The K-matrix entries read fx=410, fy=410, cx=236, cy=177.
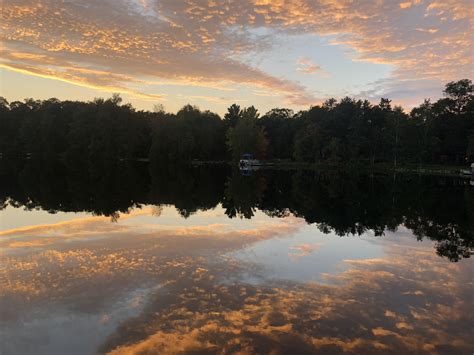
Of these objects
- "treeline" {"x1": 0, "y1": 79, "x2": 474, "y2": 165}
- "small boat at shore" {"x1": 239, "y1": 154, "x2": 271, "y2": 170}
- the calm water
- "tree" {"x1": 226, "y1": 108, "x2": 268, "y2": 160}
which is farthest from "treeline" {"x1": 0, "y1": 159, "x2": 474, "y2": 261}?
"tree" {"x1": 226, "y1": 108, "x2": 268, "y2": 160}

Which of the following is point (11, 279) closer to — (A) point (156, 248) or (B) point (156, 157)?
(A) point (156, 248)

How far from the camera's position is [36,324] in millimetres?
9148

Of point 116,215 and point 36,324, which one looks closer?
point 36,324

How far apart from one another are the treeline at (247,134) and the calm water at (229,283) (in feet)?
252

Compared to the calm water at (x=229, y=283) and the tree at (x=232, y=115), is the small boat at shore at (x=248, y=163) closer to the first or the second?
the tree at (x=232, y=115)

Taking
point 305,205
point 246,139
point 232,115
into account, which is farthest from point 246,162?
point 305,205

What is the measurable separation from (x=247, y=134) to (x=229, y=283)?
96.3m

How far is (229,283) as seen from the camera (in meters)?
12.2

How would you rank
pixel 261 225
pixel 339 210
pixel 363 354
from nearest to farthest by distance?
pixel 363 354 → pixel 261 225 → pixel 339 210

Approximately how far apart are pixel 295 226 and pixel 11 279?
48.7ft

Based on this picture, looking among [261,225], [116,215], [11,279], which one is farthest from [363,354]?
[116,215]

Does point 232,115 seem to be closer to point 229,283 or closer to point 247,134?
point 247,134

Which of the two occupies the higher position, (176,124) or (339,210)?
(176,124)

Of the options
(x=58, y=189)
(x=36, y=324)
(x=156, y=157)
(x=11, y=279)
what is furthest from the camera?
(x=156, y=157)
